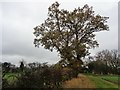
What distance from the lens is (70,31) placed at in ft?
139

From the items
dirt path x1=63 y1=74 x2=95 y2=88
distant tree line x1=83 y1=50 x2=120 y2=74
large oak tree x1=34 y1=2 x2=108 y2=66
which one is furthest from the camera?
distant tree line x1=83 y1=50 x2=120 y2=74

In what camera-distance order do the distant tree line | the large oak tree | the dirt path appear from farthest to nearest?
the distant tree line < the large oak tree < the dirt path

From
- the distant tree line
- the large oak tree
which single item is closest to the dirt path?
the large oak tree

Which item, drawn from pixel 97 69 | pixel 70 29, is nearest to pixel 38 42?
pixel 70 29

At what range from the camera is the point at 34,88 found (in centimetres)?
1326

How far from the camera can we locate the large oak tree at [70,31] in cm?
4009

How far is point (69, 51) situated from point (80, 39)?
4216 millimetres

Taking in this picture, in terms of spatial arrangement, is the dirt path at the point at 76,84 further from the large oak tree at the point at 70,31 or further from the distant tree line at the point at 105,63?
the distant tree line at the point at 105,63

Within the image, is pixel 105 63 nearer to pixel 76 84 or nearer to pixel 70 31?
pixel 70 31

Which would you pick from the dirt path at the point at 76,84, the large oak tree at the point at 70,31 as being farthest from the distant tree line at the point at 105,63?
the dirt path at the point at 76,84

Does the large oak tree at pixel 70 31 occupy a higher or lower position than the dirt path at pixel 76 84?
higher

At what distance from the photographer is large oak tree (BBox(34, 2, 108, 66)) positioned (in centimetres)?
4009

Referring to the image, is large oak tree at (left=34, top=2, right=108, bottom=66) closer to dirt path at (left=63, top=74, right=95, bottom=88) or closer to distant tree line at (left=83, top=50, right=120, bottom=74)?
dirt path at (left=63, top=74, right=95, bottom=88)

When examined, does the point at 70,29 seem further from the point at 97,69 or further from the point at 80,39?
the point at 97,69
